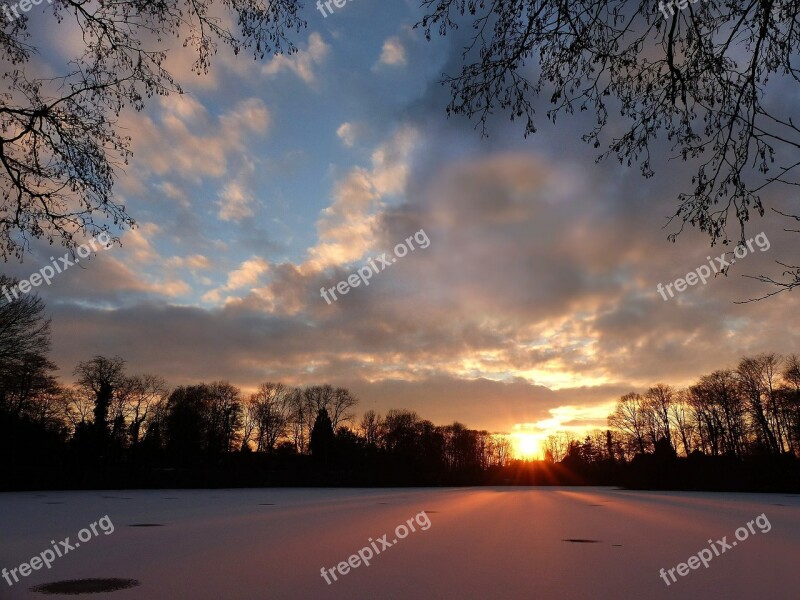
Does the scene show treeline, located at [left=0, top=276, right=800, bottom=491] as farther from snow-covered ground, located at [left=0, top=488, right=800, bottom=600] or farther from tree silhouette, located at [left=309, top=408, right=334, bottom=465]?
snow-covered ground, located at [left=0, top=488, right=800, bottom=600]

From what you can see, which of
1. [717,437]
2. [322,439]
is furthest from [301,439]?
[717,437]

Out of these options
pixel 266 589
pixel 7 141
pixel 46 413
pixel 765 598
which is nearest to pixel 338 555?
pixel 266 589

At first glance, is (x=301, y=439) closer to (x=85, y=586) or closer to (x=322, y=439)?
(x=322, y=439)

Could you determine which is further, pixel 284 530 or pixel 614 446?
pixel 614 446

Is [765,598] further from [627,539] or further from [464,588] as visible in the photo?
[627,539]

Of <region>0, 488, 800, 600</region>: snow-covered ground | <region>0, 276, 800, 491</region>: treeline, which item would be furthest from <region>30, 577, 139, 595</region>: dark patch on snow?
<region>0, 276, 800, 491</region>: treeline

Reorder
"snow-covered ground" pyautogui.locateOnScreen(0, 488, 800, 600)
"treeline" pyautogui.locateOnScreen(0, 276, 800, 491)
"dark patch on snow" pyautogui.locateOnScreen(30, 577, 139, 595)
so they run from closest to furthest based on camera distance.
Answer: "dark patch on snow" pyautogui.locateOnScreen(30, 577, 139, 595)
"snow-covered ground" pyautogui.locateOnScreen(0, 488, 800, 600)
"treeline" pyautogui.locateOnScreen(0, 276, 800, 491)

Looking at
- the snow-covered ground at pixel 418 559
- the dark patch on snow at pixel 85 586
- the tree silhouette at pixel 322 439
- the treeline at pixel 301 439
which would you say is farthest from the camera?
the tree silhouette at pixel 322 439

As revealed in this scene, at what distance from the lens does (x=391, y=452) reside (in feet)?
211

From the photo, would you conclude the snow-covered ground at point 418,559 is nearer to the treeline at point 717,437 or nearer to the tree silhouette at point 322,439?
the treeline at point 717,437

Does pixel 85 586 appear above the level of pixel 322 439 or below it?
below

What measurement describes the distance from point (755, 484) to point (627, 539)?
2813 cm

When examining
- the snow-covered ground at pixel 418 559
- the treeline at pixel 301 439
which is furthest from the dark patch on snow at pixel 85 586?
the treeline at pixel 301 439

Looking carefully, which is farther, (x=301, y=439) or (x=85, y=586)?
(x=301, y=439)
